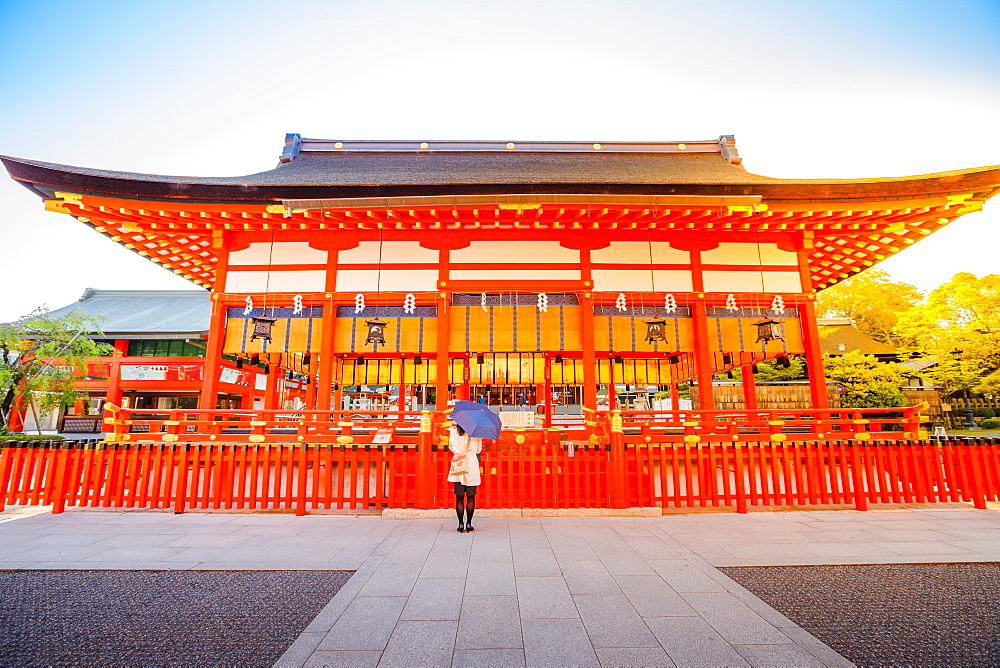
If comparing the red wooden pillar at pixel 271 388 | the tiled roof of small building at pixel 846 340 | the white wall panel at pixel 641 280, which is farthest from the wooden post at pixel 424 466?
the tiled roof of small building at pixel 846 340

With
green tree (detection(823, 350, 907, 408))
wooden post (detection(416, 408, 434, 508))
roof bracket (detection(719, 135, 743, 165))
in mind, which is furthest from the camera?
green tree (detection(823, 350, 907, 408))

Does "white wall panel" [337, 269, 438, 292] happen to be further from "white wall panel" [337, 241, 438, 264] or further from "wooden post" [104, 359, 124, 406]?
"wooden post" [104, 359, 124, 406]

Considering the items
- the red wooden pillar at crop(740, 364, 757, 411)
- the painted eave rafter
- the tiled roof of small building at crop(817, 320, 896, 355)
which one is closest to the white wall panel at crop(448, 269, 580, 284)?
the painted eave rafter

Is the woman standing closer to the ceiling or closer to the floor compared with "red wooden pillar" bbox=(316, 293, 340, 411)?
closer to the floor

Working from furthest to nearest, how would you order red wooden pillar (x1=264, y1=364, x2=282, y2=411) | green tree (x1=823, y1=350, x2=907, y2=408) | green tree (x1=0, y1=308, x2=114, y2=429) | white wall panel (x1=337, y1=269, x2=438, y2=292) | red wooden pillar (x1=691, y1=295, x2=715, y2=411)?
green tree (x1=823, y1=350, x2=907, y2=408)
red wooden pillar (x1=264, y1=364, x2=282, y2=411)
green tree (x1=0, y1=308, x2=114, y2=429)
white wall panel (x1=337, y1=269, x2=438, y2=292)
red wooden pillar (x1=691, y1=295, x2=715, y2=411)

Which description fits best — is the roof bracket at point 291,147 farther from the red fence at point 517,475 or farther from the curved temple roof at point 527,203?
the red fence at point 517,475

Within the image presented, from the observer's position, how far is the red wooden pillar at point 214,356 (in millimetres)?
9734

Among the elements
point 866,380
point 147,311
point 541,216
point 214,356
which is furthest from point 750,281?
point 147,311

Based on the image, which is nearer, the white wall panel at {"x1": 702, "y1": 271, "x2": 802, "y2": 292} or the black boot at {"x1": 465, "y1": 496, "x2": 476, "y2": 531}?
the black boot at {"x1": 465, "y1": 496, "x2": 476, "y2": 531}

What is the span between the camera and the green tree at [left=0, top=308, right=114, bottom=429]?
1370cm

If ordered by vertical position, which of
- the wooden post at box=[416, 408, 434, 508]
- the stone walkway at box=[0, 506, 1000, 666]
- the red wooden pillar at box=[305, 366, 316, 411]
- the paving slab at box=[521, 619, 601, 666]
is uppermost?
the red wooden pillar at box=[305, 366, 316, 411]

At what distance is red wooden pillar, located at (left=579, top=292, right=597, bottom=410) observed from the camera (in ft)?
31.0

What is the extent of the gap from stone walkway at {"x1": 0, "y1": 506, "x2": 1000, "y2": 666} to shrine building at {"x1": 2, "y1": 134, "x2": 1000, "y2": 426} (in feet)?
12.7

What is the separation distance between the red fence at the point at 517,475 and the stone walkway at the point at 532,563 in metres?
0.35
